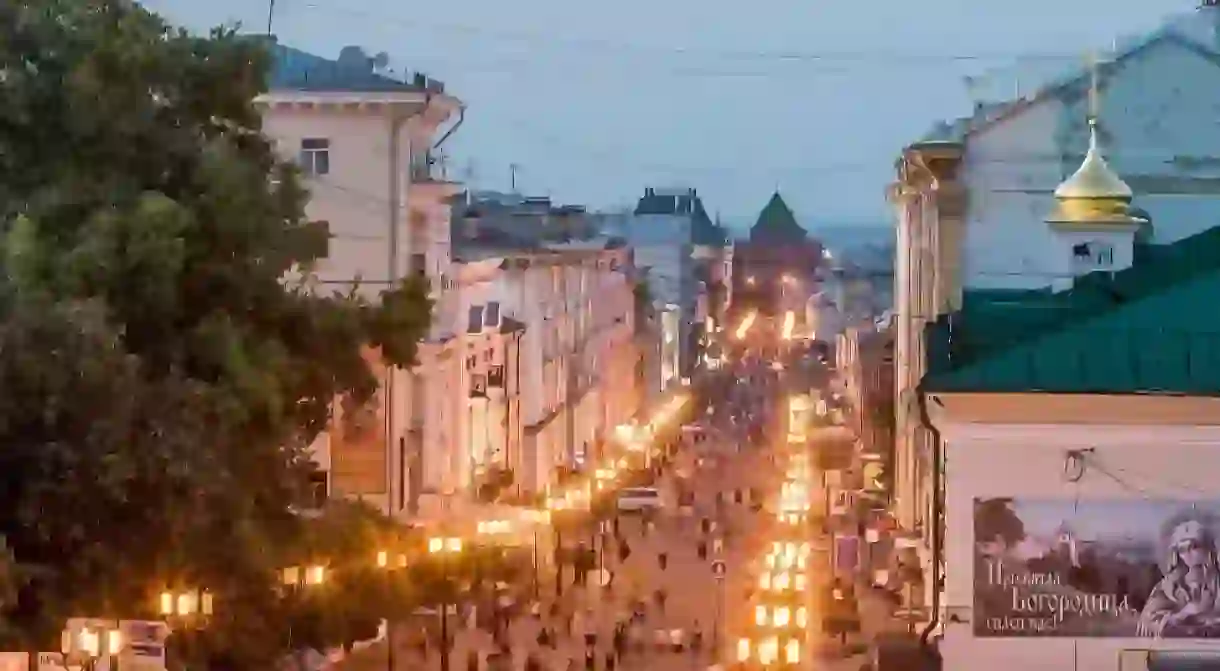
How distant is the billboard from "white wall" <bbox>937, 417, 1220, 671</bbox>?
3.5 inches

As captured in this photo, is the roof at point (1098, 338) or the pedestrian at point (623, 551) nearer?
the roof at point (1098, 338)

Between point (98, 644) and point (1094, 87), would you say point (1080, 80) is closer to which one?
point (1094, 87)

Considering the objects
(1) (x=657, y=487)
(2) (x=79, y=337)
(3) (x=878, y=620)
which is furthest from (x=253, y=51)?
(1) (x=657, y=487)

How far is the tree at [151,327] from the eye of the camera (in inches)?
619

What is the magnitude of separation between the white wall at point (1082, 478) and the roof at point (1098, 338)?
0.40 metres

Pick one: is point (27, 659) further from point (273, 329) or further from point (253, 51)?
point (253, 51)

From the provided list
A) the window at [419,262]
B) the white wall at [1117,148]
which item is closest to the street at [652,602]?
the window at [419,262]

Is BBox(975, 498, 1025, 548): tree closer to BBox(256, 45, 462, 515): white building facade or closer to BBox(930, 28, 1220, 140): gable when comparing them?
BBox(930, 28, 1220, 140): gable

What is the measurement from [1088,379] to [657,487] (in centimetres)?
4807

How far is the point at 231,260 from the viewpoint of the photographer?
703 inches

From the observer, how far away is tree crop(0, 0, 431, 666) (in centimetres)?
1573

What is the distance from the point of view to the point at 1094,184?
2358cm

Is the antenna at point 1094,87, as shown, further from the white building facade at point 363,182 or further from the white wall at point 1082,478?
the white building facade at point 363,182

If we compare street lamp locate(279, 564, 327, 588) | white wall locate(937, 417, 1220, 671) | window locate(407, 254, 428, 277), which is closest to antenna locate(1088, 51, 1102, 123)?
white wall locate(937, 417, 1220, 671)
